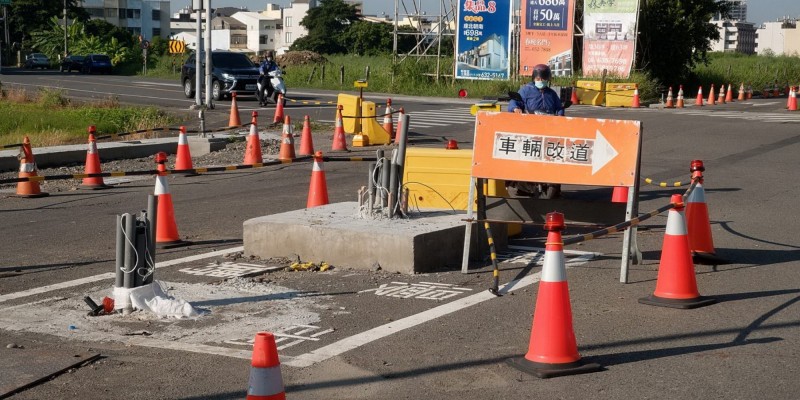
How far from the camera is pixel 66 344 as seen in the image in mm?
7043

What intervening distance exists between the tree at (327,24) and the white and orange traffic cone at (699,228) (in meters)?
118

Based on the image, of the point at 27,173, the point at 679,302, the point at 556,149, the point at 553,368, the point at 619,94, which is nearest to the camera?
the point at 553,368

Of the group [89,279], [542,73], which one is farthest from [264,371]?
[542,73]

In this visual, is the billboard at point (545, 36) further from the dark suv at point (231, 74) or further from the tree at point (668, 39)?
the dark suv at point (231, 74)

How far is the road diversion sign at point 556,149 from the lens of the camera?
923 cm

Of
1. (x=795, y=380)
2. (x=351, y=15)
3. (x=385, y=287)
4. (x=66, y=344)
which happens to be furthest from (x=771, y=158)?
(x=351, y=15)

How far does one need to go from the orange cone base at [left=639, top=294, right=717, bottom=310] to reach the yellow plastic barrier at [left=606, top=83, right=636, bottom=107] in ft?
105

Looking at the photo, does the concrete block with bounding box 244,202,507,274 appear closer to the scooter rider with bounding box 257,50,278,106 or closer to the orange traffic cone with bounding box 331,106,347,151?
the orange traffic cone with bounding box 331,106,347,151

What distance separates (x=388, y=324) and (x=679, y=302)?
238cm

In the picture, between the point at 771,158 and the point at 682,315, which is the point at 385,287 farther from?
the point at 771,158

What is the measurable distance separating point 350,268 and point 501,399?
152 inches

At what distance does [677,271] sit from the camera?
27.1 ft

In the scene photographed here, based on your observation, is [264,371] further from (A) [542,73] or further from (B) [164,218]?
(A) [542,73]

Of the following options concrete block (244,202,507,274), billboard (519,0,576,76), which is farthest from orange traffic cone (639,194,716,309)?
billboard (519,0,576,76)
